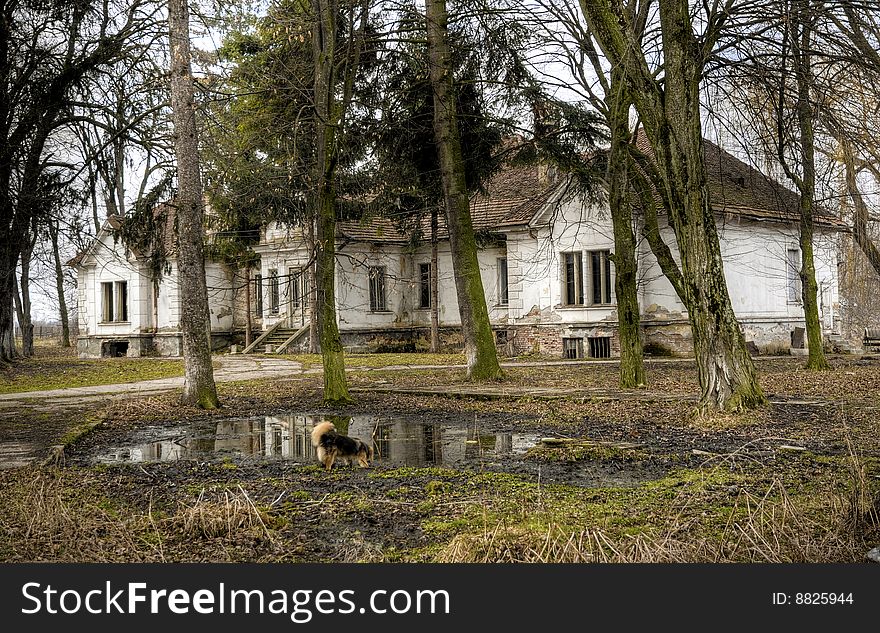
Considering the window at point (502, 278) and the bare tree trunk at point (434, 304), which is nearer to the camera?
the bare tree trunk at point (434, 304)

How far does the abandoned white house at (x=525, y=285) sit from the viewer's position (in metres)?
27.3

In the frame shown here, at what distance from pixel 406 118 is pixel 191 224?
18.6ft

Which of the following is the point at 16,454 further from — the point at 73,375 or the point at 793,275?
the point at 793,275

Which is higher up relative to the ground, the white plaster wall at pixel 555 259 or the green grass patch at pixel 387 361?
the white plaster wall at pixel 555 259

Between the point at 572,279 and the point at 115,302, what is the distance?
21.2 m

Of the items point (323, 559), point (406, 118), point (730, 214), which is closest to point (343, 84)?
point (406, 118)

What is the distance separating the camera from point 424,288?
35.4m

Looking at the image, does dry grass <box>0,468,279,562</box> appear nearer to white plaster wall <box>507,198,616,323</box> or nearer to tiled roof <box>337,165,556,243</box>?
tiled roof <box>337,165,556,243</box>

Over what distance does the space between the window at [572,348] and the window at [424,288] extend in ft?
26.0

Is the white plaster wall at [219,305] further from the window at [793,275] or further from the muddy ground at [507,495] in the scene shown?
the muddy ground at [507,495]

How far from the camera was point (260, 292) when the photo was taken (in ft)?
121

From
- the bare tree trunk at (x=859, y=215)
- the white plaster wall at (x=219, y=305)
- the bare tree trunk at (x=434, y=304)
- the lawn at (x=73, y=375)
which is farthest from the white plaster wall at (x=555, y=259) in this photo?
the white plaster wall at (x=219, y=305)

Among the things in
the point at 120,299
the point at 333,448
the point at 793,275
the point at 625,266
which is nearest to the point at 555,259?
the point at 793,275

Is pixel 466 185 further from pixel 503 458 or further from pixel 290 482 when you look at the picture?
pixel 290 482
